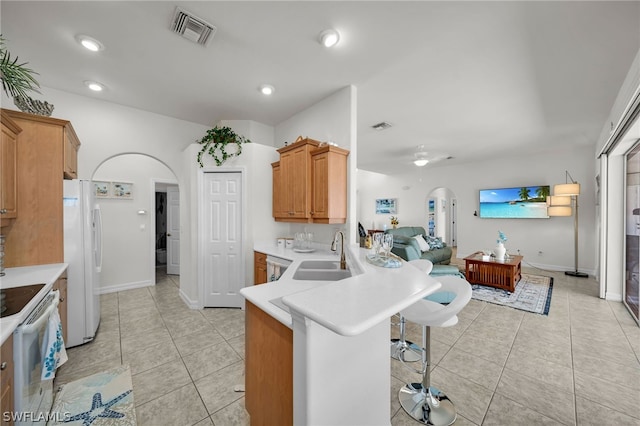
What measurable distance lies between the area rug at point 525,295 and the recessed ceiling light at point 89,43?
542 cm

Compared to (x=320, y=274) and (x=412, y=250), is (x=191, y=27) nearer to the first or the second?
(x=320, y=274)

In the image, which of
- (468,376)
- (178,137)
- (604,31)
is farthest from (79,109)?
(604,31)

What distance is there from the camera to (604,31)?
6.55ft

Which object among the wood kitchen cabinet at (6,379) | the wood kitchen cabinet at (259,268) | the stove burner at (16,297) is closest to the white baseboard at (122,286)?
the wood kitchen cabinet at (259,268)

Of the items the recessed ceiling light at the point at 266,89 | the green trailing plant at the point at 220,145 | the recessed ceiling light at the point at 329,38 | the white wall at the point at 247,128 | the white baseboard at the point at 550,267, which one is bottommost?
the white baseboard at the point at 550,267

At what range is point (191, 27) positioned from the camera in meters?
1.98

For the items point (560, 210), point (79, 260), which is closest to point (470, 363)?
point (79, 260)

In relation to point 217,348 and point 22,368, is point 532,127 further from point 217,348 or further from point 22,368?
point 22,368

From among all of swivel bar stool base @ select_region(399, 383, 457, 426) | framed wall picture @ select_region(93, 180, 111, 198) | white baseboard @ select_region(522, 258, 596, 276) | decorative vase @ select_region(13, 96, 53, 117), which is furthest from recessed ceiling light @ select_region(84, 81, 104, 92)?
white baseboard @ select_region(522, 258, 596, 276)

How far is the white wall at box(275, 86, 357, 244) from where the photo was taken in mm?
2936

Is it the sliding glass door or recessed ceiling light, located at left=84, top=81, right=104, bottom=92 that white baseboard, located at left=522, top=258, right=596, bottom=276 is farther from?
recessed ceiling light, located at left=84, top=81, right=104, bottom=92

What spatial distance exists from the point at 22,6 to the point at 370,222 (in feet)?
28.5

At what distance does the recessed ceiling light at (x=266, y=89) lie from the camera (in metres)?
2.91

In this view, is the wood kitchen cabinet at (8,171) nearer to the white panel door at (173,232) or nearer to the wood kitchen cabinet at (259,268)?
the wood kitchen cabinet at (259,268)
